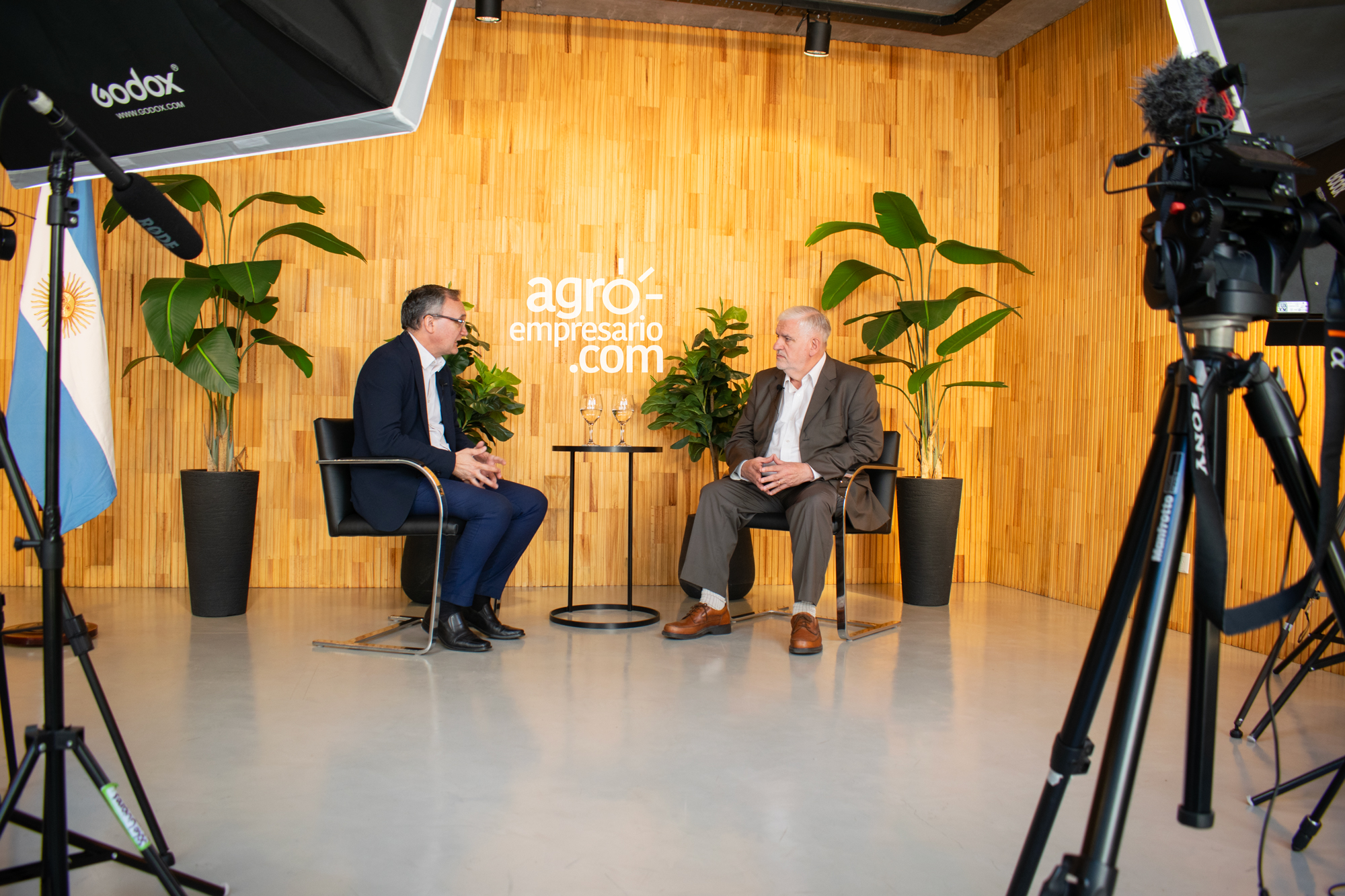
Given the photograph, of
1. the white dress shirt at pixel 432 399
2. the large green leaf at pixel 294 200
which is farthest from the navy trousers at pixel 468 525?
the large green leaf at pixel 294 200

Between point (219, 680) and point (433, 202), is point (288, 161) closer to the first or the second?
point (433, 202)

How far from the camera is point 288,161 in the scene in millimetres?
4500

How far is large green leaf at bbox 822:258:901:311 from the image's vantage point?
435 centimetres

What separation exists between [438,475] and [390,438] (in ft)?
0.77

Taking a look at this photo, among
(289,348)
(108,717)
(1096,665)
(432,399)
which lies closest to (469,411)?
(432,399)

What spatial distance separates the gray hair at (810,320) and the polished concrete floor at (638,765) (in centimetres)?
124

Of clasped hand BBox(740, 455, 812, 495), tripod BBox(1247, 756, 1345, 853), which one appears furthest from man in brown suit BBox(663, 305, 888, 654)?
tripod BBox(1247, 756, 1345, 853)

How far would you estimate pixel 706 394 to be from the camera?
4332 millimetres

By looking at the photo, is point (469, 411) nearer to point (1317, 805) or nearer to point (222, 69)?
point (222, 69)

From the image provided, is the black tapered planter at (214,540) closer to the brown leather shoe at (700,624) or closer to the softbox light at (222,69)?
the brown leather shoe at (700,624)

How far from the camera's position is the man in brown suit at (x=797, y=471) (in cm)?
341

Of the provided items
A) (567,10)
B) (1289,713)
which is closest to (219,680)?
(1289,713)

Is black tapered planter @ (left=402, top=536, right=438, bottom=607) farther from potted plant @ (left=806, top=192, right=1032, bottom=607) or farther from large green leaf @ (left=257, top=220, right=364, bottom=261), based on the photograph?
potted plant @ (left=806, top=192, right=1032, bottom=607)

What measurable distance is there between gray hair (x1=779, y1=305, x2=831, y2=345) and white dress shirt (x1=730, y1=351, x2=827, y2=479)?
10cm
